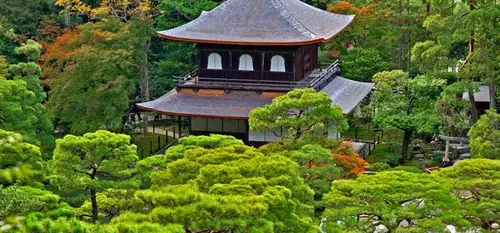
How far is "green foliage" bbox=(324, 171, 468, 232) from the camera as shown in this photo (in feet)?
68.5

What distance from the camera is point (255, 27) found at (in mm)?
39344

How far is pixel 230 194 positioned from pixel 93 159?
681 centimetres

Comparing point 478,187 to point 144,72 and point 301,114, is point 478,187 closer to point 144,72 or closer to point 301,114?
point 301,114

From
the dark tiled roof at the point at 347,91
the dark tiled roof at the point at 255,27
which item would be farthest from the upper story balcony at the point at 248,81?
the dark tiled roof at the point at 255,27

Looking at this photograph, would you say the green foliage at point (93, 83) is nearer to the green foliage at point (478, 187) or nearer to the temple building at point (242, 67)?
the temple building at point (242, 67)

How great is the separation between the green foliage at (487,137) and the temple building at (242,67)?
25.1ft

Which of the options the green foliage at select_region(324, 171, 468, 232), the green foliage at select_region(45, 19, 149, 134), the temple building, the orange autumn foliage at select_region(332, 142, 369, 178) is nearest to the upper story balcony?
the temple building

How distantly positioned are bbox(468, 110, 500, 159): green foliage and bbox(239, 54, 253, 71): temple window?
11.3 m

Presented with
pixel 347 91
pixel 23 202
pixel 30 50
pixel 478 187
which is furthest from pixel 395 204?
pixel 30 50

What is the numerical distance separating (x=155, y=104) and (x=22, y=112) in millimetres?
6868

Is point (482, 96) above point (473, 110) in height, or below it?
above

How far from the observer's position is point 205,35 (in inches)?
1538

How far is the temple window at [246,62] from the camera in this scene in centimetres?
3934

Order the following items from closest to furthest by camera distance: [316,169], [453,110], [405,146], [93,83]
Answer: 1. [316,169]
2. [453,110]
3. [405,146]
4. [93,83]
